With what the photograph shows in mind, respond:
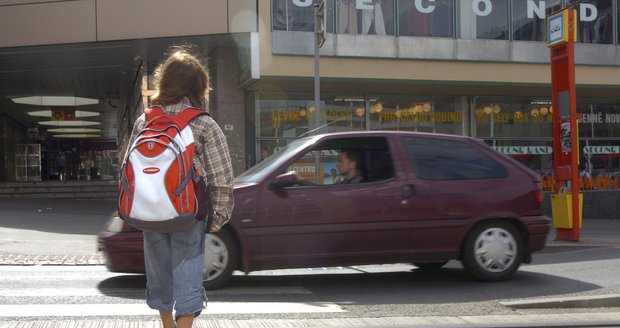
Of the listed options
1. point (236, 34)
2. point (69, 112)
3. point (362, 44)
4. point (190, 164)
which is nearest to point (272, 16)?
point (236, 34)

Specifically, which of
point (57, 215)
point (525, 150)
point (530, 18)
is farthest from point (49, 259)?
point (525, 150)

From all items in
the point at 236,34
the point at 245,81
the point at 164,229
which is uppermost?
the point at 236,34

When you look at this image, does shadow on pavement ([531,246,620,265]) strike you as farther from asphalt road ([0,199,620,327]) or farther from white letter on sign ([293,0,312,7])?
white letter on sign ([293,0,312,7])

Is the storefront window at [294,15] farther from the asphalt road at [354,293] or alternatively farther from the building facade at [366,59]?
the asphalt road at [354,293]

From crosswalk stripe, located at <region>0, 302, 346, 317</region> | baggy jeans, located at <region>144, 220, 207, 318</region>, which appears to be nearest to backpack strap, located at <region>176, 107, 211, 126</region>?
baggy jeans, located at <region>144, 220, 207, 318</region>

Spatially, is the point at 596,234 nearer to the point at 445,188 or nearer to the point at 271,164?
the point at 445,188

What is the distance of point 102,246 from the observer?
20.2ft

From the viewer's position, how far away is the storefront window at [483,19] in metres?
15.4

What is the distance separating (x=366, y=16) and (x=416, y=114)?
11.5 feet

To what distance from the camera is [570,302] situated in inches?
220

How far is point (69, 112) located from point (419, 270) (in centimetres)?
2619

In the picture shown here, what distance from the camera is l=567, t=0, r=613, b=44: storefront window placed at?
52.4ft

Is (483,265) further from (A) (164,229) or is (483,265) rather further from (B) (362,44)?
(B) (362,44)

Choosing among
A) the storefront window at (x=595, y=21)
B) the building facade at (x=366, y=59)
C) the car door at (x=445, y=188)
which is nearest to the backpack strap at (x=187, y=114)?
the car door at (x=445, y=188)
